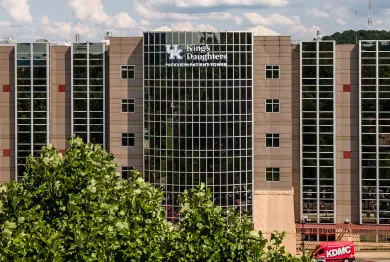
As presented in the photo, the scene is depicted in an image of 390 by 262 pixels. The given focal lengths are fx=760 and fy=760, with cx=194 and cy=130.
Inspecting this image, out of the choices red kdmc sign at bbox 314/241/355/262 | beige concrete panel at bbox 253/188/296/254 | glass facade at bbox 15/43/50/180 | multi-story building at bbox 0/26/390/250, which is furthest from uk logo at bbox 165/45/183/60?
red kdmc sign at bbox 314/241/355/262

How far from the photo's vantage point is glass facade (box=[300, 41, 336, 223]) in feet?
264

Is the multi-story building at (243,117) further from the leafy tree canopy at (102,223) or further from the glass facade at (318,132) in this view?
the leafy tree canopy at (102,223)

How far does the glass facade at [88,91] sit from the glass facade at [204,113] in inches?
296

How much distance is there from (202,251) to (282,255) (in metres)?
3.61

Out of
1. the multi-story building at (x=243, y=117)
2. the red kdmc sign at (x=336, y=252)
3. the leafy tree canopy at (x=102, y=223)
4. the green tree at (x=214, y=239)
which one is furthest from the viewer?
the multi-story building at (x=243, y=117)

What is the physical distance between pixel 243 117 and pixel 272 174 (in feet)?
24.2

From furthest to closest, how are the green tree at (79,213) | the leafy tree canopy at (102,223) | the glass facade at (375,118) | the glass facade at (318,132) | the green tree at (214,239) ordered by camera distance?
the glass facade at (318,132) < the glass facade at (375,118) < the green tree at (79,213) < the leafy tree canopy at (102,223) < the green tree at (214,239)

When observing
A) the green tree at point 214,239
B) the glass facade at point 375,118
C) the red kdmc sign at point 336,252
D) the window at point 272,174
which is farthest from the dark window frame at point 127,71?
the green tree at point 214,239

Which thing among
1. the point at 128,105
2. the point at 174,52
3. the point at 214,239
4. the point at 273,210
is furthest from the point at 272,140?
the point at 214,239

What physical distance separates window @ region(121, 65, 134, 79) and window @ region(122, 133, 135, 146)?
6.16 meters

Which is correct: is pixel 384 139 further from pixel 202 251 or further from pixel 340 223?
pixel 202 251

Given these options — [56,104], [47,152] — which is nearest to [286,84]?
[56,104]

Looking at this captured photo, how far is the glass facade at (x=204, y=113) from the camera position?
75.7 meters

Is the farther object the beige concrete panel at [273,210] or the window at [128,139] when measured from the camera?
the window at [128,139]
